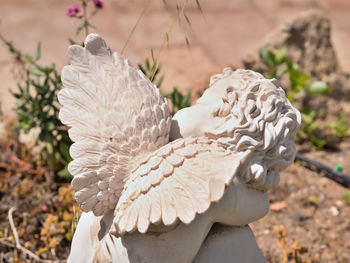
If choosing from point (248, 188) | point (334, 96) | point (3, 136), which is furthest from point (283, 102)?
point (334, 96)

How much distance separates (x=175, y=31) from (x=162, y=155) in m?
3.51

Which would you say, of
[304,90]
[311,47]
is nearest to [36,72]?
[304,90]

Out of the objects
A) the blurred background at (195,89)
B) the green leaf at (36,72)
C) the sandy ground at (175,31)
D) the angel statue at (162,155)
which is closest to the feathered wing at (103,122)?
A: the angel statue at (162,155)

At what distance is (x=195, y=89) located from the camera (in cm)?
308

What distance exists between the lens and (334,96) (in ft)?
11.2

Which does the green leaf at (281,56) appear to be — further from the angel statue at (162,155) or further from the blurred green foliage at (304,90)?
the angel statue at (162,155)

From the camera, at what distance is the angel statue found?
1.16 meters

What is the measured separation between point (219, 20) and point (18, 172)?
2.84 meters

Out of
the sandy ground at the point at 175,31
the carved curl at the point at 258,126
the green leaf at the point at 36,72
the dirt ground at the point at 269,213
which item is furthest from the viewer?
the sandy ground at the point at 175,31

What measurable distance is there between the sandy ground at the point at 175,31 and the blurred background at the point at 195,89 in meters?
0.01

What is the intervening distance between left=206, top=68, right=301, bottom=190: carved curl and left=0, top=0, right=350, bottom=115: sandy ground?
251cm

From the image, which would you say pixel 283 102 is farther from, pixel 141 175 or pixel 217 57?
pixel 217 57

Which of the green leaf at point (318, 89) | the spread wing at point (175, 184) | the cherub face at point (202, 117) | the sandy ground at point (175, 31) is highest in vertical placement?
the cherub face at point (202, 117)

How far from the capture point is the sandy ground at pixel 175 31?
4184 millimetres
